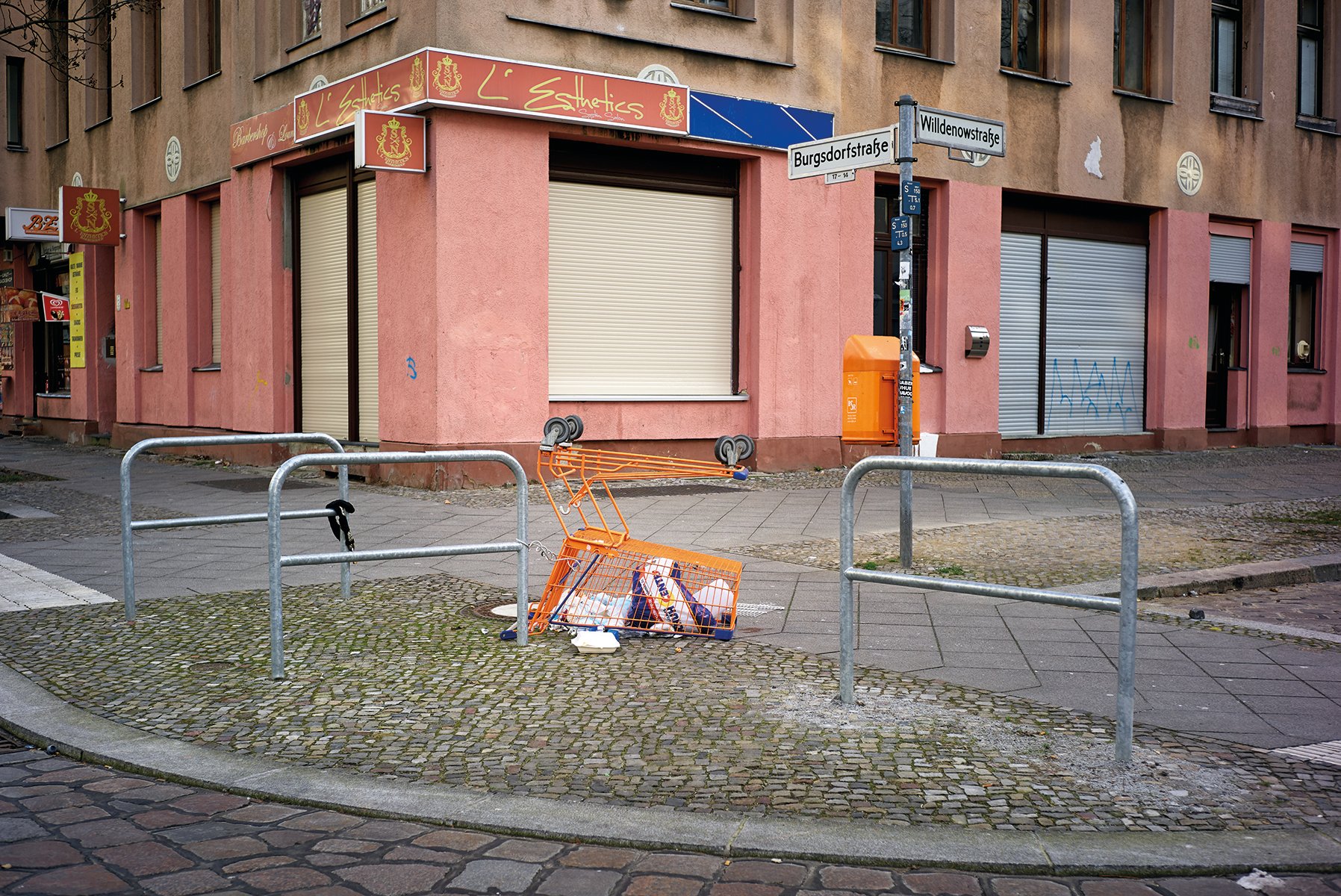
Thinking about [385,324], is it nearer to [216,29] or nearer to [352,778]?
[216,29]

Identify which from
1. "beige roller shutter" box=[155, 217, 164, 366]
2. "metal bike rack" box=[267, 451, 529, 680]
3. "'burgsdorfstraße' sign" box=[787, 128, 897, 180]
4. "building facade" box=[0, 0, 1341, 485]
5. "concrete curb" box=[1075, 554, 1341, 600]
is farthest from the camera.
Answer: "beige roller shutter" box=[155, 217, 164, 366]

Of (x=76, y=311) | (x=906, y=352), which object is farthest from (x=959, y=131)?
(x=76, y=311)

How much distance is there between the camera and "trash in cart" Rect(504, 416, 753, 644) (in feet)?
19.9

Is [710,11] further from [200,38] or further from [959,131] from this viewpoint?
[200,38]

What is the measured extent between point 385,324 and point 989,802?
37.7ft

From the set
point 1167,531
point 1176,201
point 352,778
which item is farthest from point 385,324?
point 1176,201

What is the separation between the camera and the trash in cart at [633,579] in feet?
19.9

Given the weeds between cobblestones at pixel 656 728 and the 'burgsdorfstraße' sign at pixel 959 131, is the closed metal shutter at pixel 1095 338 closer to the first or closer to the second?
the 'burgsdorfstraße' sign at pixel 959 131

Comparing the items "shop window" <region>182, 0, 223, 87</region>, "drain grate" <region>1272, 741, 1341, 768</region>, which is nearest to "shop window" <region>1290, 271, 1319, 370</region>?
"shop window" <region>182, 0, 223, 87</region>

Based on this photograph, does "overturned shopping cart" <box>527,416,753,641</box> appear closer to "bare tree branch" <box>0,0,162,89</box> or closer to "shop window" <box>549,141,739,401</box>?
"shop window" <box>549,141,739,401</box>

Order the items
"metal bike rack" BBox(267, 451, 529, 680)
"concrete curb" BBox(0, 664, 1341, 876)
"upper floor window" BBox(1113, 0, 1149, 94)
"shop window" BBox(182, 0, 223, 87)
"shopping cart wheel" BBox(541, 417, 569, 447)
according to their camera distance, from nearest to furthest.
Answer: "concrete curb" BBox(0, 664, 1341, 876), "metal bike rack" BBox(267, 451, 529, 680), "shopping cart wheel" BBox(541, 417, 569, 447), "shop window" BBox(182, 0, 223, 87), "upper floor window" BBox(1113, 0, 1149, 94)

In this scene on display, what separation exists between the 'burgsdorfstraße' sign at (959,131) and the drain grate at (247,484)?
26.4 feet

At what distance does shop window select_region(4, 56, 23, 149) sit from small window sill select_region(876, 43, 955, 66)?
1785 cm

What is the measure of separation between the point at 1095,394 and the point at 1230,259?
3.99 m
